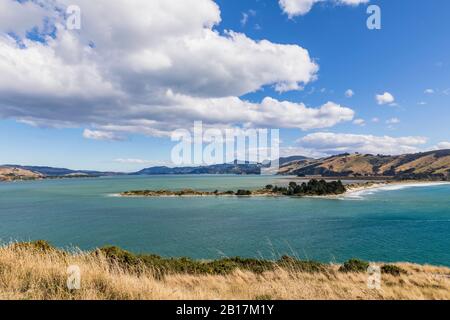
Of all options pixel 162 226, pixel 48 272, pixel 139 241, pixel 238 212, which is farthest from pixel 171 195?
pixel 48 272

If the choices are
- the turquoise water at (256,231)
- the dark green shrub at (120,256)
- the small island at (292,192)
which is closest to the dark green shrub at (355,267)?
the turquoise water at (256,231)

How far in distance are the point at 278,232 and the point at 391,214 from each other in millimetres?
34022

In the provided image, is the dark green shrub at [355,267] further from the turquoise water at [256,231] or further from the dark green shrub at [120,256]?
the dark green shrub at [120,256]

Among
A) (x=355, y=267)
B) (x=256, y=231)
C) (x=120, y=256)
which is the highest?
(x=120, y=256)

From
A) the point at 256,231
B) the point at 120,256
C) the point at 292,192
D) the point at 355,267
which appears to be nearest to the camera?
the point at 355,267

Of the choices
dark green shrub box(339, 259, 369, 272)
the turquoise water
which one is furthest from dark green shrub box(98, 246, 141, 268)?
the turquoise water

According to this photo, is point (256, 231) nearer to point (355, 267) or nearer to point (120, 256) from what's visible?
point (355, 267)

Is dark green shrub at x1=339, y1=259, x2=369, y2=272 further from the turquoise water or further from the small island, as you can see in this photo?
the small island

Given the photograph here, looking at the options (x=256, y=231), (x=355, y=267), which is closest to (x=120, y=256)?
(x=355, y=267)

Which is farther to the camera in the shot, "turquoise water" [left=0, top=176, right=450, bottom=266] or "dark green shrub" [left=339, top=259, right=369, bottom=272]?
"turquoise water" [left=0, top=176, right=450, bottom=266]

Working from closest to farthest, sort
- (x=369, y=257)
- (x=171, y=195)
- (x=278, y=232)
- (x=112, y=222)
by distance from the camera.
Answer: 1. (x=369, y=257)
2. (x=278, y=232)
3. (x=112, y=222)
4. (x=171, y=195)

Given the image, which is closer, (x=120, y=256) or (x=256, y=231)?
(x=120, y=256)

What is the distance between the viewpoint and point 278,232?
170 ft
